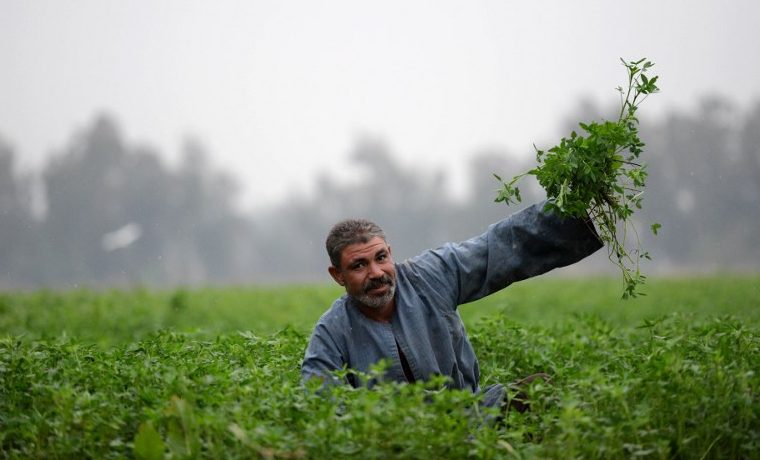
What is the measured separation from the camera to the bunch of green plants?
13.9ft

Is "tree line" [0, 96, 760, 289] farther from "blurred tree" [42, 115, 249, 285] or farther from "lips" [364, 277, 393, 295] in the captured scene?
"lips" [364, 277, 393, 295]

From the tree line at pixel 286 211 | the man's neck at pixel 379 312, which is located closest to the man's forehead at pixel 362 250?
the man's neck at pixel 379 312

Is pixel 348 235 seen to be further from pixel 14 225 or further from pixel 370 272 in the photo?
pixel 14 225

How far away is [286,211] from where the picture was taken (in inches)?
3509

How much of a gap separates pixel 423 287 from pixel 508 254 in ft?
1.54

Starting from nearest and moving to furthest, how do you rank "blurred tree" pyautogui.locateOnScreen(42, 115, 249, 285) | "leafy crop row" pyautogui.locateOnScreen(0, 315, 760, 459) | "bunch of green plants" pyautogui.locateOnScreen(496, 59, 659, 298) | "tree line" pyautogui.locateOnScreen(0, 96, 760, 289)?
"leafy crop row" pyautogui.locateOnScreen(0, 315, 760, 459) < "bunch of green plants" pyautogui.locateOnScreen(496, 59, 659, 298) < "tree line" pyautogui.locateOnScreen(0, 96, 760, 289) < "blurred tree" pyautogui.locateOnScreen(42, 115, 249, 285)

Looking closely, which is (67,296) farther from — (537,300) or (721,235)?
(721,235)

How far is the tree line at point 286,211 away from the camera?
59.5 m

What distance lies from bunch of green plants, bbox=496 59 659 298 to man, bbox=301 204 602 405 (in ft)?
0.44

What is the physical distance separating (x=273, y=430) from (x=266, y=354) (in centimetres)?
144

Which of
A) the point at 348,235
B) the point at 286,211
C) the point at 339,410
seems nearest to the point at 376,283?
the point at 348,235

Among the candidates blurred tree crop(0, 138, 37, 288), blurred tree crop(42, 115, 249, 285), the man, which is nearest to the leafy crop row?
the man

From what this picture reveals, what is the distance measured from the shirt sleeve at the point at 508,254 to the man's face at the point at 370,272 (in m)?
0.25

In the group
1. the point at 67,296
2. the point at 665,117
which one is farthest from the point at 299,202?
the point at 67,296
